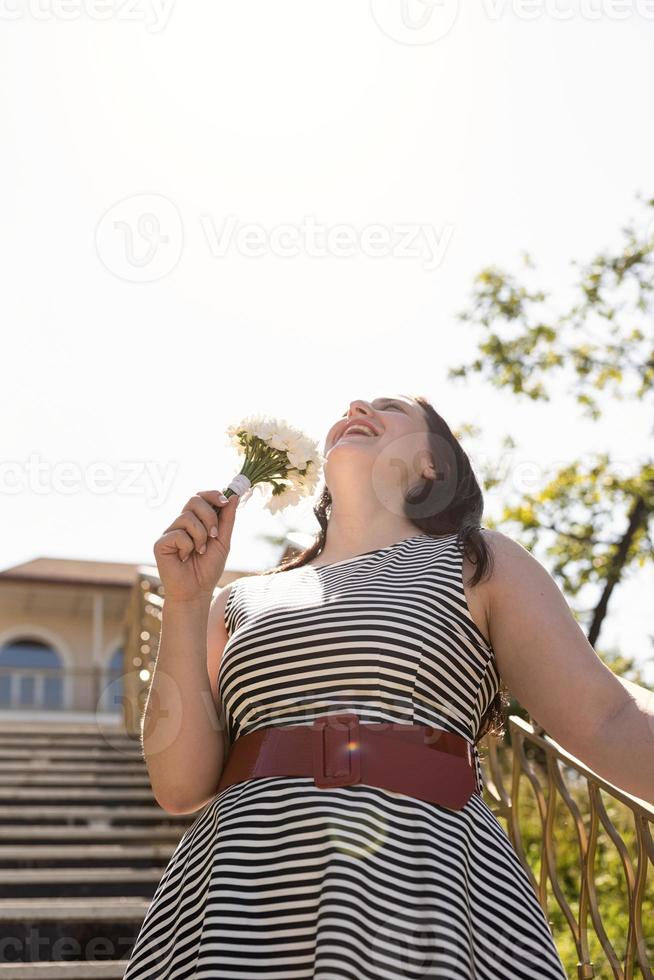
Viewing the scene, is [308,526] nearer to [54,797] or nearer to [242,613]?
[242,613]

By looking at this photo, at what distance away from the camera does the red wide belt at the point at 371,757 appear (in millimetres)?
1849

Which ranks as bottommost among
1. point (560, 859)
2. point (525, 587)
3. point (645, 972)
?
point (560, 859)

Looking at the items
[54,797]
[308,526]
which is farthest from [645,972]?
[54,797]

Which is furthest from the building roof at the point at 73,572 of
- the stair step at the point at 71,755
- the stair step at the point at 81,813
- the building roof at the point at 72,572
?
the stair step at the point at 81,813

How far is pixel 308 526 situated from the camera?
294 centimetres

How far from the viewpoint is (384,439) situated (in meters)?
2.55

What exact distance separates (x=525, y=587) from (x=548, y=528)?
4.80m

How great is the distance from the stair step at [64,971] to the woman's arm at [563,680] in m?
2.01

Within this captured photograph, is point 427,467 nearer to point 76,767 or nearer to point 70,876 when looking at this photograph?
point 70,876

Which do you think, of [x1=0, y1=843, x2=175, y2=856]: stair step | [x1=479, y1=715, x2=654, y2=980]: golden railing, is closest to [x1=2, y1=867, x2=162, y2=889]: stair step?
[x1=0, y1=843, x2=175, y2=856]: stair step

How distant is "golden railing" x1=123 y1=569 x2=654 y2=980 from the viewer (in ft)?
8.25

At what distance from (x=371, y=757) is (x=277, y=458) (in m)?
0.87

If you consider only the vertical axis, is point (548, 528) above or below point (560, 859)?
above

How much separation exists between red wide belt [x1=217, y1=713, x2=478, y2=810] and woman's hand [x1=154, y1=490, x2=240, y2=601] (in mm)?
369
